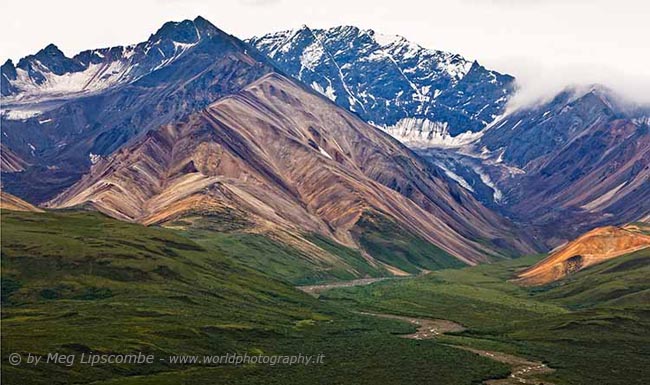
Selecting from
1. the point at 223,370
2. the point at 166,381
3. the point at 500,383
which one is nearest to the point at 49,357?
the point at 166,381

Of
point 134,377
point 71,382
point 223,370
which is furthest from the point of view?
point 223,370

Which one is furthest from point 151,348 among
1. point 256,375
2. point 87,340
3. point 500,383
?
point 500,383

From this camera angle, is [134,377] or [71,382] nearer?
[71,382]

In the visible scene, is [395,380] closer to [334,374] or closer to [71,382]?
[334,374]

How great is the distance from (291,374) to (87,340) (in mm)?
41990

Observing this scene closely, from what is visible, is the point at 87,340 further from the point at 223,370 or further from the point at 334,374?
the point at 334,374

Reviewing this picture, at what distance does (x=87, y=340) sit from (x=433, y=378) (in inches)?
2757

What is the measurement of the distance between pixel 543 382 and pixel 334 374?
4229cm

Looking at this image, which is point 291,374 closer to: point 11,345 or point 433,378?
point 433,378

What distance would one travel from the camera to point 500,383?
193750mm

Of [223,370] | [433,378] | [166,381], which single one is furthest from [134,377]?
[433,378]

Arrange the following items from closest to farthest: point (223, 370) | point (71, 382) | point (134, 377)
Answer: point (71, 382) < point (134, 377) < point (223, 370)

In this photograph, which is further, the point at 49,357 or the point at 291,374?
the point at 291,374

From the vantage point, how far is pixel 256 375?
188 metres
